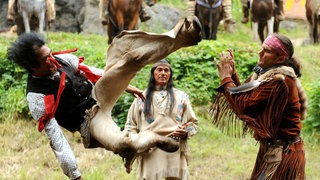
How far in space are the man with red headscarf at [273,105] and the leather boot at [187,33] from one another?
88 cm

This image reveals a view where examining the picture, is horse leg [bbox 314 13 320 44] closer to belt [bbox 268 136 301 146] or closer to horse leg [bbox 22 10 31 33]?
horse leg [bbox 22 10 31 33]

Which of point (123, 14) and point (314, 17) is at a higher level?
point (123, 14)

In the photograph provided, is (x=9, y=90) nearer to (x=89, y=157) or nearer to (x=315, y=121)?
(x=89, y=157)

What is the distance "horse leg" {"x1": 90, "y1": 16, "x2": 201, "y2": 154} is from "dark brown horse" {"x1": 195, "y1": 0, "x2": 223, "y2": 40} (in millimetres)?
10289

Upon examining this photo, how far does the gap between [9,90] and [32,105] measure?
583 centimetres

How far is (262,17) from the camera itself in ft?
50.4

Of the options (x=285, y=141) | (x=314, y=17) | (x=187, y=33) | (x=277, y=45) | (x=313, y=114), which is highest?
(x=187, y=33)

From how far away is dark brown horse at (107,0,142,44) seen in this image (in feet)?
45.3

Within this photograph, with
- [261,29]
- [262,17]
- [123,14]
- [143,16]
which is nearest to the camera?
[123,14]

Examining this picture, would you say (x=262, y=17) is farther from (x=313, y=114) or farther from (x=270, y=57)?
(x=270, y=57)

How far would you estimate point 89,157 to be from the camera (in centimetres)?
884

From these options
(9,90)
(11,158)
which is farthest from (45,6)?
(11,158)

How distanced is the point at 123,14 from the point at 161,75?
762cm

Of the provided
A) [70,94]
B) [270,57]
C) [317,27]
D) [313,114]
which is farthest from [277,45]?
[317,27]
